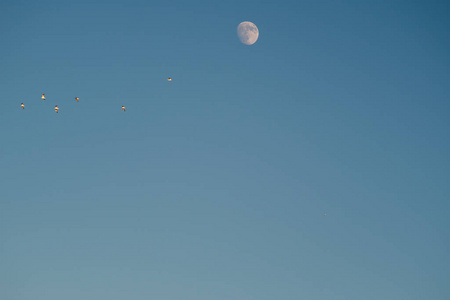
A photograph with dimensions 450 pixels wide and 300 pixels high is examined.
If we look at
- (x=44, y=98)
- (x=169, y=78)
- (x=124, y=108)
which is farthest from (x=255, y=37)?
(x=44, y=98)

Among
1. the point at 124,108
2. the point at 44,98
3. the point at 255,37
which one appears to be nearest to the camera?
the point at 44,98

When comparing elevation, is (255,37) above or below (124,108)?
above

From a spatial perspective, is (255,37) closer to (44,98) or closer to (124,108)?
(124,108)

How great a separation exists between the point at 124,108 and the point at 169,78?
16714 mm

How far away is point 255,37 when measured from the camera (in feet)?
552

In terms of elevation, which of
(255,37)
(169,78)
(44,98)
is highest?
(255,37)

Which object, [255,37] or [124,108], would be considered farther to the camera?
[255,37]

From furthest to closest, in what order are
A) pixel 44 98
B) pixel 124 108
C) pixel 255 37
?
pixel 255 37, pixel 124 108, pixel 44 98

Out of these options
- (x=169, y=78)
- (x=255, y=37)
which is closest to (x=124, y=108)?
(x=169, y=78)

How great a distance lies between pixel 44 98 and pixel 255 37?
91.7 meters

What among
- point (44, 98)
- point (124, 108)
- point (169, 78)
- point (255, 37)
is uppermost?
point (255, 37)

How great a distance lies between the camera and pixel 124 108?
4776 inches

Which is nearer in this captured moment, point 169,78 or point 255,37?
point 169,78

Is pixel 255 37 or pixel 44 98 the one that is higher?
pixel 255 37
